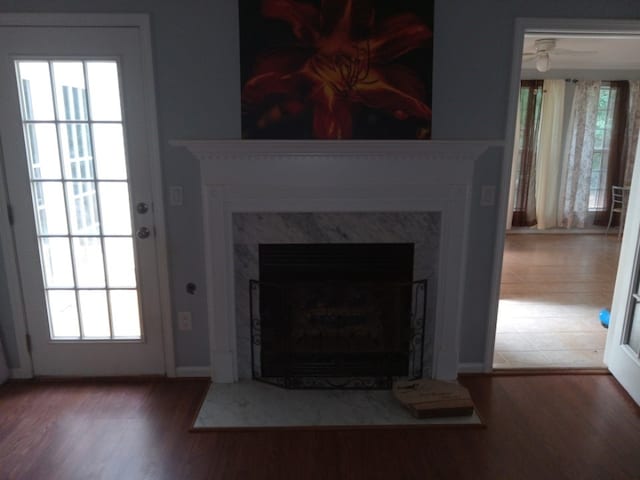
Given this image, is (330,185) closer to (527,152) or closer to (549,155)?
(527,152)

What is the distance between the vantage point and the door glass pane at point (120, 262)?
2.74 meters

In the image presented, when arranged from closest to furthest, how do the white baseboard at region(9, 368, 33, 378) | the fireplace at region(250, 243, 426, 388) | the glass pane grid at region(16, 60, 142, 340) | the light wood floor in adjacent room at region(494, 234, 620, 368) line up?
1. the glass pane grid at region(16, 60, 142, 340)
2. the fireplace at region(250, 243, 426, 388)
3. the white baseboard at region(9, 368, 33, 378)
4. the light wood floor in adjacent room at region(494, 234, 620, 368)

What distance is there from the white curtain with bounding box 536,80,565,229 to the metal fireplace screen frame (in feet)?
15.8

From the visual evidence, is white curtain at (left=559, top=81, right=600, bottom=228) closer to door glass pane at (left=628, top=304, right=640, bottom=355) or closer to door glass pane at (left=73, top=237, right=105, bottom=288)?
door glass pane at (left=628, top=304, right=640, bottom=355)

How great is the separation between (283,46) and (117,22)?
34.1 inches

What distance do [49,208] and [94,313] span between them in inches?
26.2

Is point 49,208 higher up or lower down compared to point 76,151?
lower down

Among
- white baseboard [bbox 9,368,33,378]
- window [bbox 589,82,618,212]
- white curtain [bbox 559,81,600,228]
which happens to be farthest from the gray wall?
window [bbox 589,82,618,212]

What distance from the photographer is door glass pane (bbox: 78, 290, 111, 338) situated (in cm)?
281

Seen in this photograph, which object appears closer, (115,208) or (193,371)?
(115,208)

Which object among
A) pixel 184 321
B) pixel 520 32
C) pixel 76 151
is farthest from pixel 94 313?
pixel 520 32

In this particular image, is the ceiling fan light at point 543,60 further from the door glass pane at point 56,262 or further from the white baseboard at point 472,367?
the door glass pane at point 56,262

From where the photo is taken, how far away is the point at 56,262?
277cm

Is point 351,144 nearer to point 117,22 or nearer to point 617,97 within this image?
point 117,22
